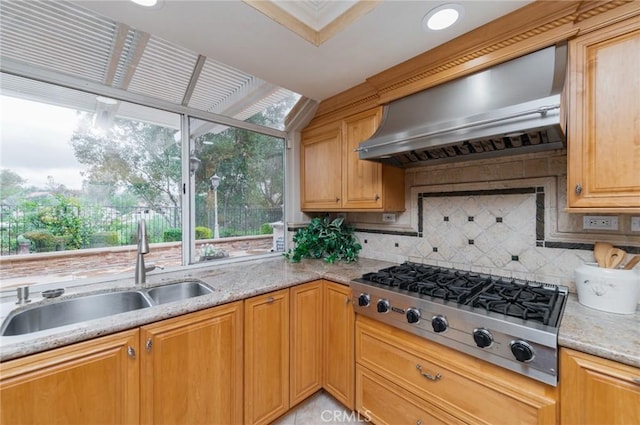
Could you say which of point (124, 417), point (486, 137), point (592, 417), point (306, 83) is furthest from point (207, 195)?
point (592, 417)

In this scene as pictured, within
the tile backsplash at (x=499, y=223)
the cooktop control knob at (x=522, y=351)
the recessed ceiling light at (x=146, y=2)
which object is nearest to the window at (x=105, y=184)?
the recessed ceiling light at (x=146, y=2)

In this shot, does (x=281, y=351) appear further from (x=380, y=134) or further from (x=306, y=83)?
(x=306, y=83)

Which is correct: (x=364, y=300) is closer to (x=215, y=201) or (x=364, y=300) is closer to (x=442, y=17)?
(x=215, y=201)

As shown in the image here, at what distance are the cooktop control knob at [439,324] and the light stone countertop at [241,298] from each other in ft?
1.35

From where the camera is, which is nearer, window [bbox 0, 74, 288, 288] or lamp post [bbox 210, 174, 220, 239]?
window [bbox 0, 74, 288, 288]

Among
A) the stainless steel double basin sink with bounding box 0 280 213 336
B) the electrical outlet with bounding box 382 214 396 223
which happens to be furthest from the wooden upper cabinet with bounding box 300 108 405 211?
the stainless steel double basin sink with bounding box 0 280 213 336

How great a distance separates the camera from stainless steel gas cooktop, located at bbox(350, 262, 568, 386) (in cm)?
101

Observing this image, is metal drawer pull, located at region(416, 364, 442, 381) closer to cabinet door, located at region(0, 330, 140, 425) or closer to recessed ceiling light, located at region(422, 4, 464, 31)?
cabinet door, located at region(0, 330, 140, 425)

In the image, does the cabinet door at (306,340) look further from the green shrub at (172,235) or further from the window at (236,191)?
the green shrub at (172,235)

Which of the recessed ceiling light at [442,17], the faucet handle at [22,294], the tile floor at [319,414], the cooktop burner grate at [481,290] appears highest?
the recessed ceiling light at [442,17]

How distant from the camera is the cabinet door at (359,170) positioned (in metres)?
2.00

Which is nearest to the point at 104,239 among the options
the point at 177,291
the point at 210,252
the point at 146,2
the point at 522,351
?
the point at 177,291

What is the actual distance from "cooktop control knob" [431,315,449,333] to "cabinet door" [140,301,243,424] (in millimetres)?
1057

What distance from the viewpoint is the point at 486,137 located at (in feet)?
4.23
